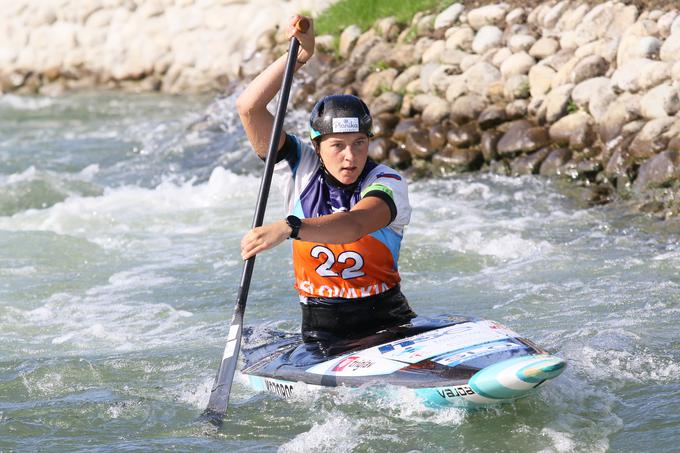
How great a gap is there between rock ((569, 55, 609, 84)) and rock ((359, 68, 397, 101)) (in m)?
2.68

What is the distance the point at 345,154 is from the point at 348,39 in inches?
372

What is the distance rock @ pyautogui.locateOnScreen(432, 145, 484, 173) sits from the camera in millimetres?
10938

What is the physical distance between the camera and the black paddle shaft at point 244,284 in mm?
5312

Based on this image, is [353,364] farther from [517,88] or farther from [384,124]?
[384,124]

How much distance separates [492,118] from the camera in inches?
437

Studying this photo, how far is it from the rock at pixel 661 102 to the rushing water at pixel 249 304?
99cm

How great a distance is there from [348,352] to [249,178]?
21.6ft

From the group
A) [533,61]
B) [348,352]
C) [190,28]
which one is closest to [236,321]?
[348,352]

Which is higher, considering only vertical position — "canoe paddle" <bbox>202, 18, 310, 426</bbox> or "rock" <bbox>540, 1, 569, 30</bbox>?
"rock" <bbox>540, 1, 569, 30</bbox>

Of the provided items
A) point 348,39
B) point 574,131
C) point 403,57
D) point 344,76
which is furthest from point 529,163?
point 348,39

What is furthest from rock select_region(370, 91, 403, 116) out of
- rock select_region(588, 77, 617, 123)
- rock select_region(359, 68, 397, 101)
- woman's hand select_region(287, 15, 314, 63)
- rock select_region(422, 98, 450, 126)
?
woman's hand select_region(287, 15, 314, 63)

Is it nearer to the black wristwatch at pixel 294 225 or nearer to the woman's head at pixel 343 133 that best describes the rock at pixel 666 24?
the woman's head at pixel 343 133

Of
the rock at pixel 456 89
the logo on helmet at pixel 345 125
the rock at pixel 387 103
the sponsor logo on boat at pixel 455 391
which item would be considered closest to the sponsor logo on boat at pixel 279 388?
the sponsor logo on boat at pixel 455 391

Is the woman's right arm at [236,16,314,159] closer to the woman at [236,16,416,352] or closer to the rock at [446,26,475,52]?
the woman at [236,16,416,352]
